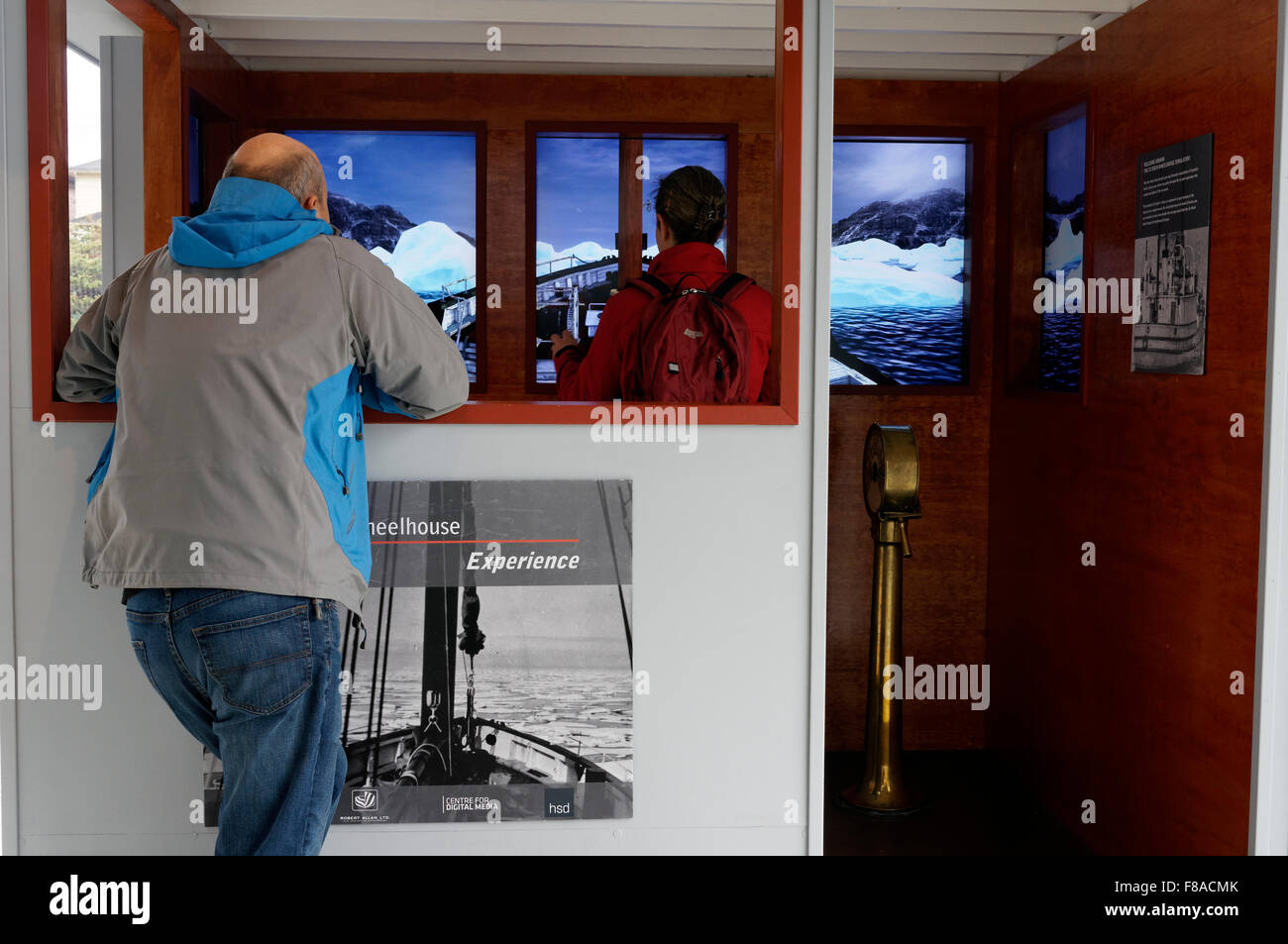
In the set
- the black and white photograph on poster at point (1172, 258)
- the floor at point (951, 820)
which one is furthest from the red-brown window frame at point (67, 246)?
the floor at point (951, 820)

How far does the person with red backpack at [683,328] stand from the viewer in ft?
10.7

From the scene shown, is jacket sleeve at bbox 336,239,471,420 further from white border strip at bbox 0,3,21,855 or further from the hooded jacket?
white border strip at bbox 0,3,21,855

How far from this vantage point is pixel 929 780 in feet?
17.4

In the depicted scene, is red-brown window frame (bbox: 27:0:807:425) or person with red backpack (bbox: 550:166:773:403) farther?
person with red backpack (bbox: 550:166:773:403)

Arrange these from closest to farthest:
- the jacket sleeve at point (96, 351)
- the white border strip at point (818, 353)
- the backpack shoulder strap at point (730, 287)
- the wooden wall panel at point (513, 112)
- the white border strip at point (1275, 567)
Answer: the jacket sleeve at point (96, 351) < the white border strip at point (818, 353) < the white border strip at point (1275, 567) < the backpack shoulder strap at point (730, 287) < the wooden wall panel at point (513, 112)

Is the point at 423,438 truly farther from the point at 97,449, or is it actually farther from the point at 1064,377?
the point at 1064,377

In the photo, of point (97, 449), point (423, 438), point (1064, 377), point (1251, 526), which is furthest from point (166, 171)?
point (1251, 526)

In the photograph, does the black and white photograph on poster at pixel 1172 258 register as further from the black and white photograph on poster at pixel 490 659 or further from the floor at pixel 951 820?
the black and white photograph on poster at pixel 490 659

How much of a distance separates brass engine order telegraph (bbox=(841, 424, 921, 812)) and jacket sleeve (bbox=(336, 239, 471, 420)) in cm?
234

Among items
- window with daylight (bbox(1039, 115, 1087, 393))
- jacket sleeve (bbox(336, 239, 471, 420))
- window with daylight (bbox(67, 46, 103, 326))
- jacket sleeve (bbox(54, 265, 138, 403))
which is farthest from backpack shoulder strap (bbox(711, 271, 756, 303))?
window with daylight (bbox(1039, 115, 1087, 393))

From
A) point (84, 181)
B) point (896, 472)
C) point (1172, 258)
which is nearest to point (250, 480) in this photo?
point (896, 472)

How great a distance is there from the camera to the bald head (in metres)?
2.58

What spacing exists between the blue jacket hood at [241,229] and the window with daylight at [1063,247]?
10.4 feet
